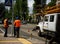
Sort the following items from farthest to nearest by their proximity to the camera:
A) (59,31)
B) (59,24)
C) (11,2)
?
(11,2)
(59,24)
(59,31)

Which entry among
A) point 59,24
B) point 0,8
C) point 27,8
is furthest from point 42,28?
point 0,8

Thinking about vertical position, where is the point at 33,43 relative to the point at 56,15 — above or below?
below

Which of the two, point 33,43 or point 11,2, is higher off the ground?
point 11,2

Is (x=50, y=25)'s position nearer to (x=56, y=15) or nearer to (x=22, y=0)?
(x=56, y=15)

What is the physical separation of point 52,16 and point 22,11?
7771cm

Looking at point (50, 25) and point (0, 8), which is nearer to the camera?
point (50, 25)

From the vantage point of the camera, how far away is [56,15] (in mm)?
20094

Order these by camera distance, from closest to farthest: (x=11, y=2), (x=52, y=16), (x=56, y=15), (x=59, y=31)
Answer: (x=59, y=31)
(x=56, y=15)
(x=52, y=16)
(x=11, y=2)

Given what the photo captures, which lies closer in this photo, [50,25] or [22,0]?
[50,25]

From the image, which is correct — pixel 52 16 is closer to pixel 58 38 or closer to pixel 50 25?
pixel 50 25

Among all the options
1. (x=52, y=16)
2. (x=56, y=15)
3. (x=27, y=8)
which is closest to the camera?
(x=56, y=15)

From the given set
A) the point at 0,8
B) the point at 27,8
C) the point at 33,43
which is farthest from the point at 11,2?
the point at 0,8

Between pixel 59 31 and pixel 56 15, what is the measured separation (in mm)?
3896

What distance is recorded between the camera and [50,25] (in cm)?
2173
